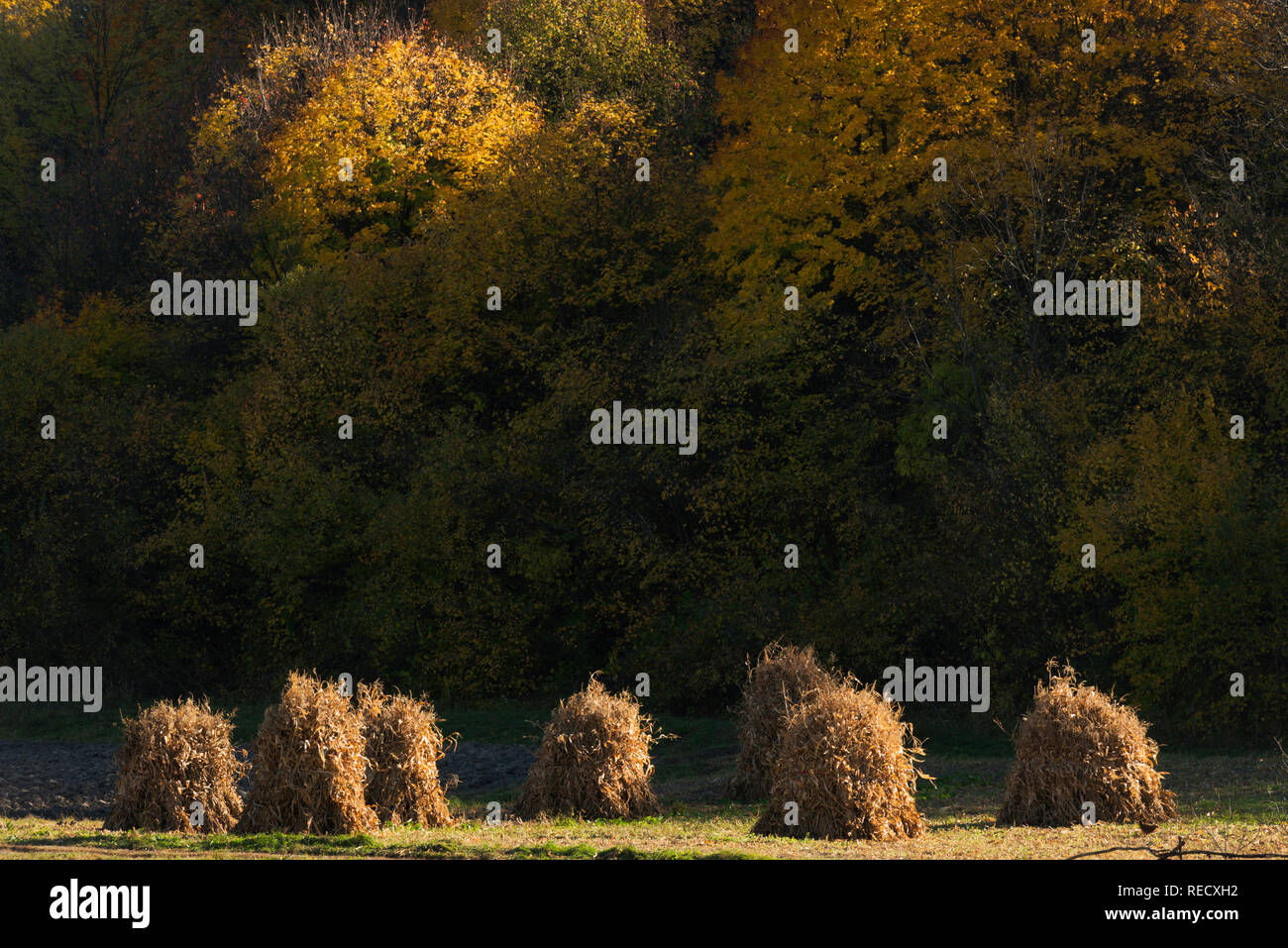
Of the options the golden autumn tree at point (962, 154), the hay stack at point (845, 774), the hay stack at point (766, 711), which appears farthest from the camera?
the golden autumn tree at point (962, 154)

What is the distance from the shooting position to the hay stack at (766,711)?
19.5m

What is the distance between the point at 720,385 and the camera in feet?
109

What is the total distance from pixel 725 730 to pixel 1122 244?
1126cm

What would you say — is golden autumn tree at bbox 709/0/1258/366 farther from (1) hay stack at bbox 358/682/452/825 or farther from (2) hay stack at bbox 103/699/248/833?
(2) hay stack at bbox 103/699/248/833

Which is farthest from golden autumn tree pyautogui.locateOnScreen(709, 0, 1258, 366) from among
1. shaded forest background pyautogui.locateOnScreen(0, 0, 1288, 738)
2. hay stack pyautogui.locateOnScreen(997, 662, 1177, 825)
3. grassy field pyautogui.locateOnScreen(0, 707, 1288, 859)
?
hay stack pyautogui.locateOnScreen(997, 662, 1177, 825)

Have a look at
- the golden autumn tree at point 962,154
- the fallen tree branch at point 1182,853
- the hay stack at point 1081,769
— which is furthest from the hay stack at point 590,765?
the golden autumn tree at point 962,154

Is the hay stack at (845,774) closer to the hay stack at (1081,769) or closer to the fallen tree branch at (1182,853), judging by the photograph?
the hay stack at (1081,769)

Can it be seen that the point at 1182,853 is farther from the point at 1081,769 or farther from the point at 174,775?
the point at 174,775

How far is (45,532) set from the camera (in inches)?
1474

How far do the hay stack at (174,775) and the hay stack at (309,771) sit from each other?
2.54 feet

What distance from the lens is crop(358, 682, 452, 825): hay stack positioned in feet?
56.5

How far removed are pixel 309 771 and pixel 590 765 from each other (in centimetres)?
295

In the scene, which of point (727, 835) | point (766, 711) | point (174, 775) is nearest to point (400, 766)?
point (174, 775)

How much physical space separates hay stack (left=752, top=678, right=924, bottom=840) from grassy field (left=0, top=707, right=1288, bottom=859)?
0.28 meters
